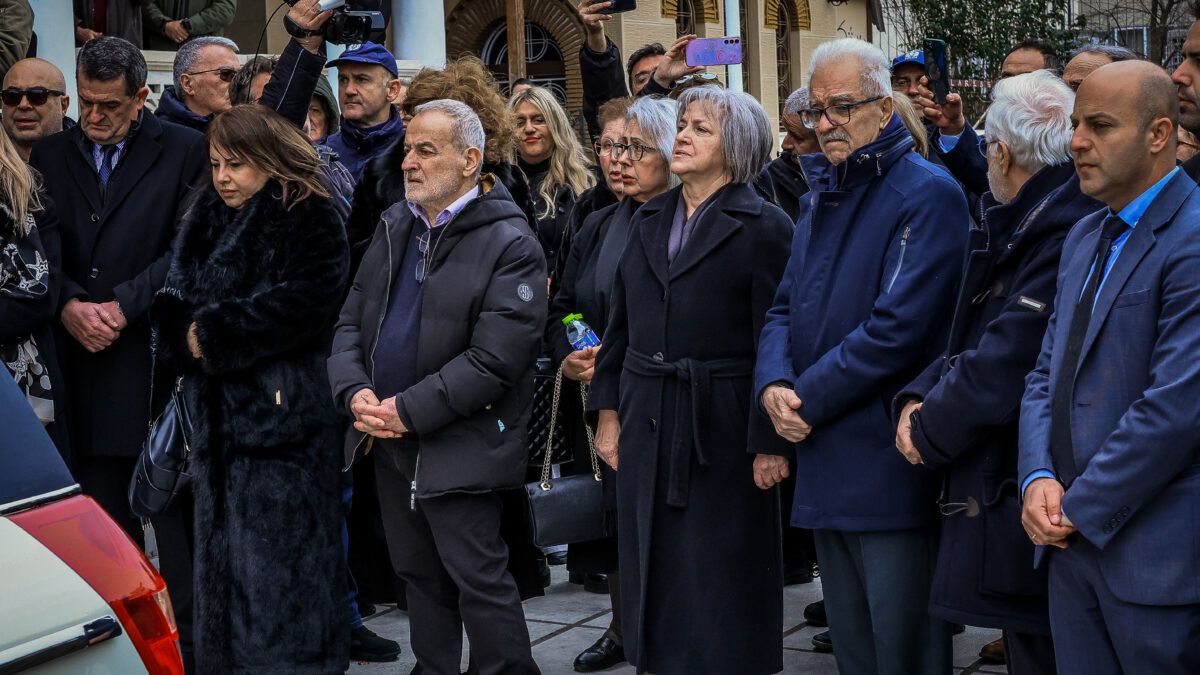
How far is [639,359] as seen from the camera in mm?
4414

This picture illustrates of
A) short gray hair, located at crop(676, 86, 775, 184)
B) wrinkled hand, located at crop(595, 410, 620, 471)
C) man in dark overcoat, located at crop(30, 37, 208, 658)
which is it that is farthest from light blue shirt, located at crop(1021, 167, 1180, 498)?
man in dark overcoat, located at crop(30, 37, 208, 658)

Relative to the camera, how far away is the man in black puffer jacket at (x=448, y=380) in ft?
14.7

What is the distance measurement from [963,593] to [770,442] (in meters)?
0.86

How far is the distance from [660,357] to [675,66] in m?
2.32

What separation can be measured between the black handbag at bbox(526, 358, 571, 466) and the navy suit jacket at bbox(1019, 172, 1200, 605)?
223 centimetres

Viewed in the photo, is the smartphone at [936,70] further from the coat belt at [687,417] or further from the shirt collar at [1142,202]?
the shirt collar at [1142,202]

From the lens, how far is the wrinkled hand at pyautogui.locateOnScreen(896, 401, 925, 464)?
364 cm

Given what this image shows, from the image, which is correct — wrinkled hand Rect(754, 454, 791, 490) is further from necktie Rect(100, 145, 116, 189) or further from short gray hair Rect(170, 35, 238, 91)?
short gray hair Rect(170, 35, 238, 91)

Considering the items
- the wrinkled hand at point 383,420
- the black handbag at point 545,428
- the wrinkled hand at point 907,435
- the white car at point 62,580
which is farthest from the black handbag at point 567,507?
the white car at point 62,580

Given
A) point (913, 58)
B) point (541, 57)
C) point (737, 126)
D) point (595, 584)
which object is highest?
point (541, 57)

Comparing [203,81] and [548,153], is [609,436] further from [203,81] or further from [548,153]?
[203,81]

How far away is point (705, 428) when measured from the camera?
14.1ft

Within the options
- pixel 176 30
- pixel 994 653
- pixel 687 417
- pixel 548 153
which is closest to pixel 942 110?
pixel 548 153

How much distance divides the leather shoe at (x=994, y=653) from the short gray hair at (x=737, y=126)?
6.35 ft
